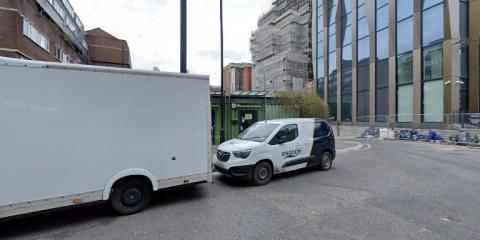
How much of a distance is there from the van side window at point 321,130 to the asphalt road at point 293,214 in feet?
5.53

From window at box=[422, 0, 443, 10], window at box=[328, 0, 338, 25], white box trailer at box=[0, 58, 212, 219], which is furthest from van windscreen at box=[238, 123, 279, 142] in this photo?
window at box=[328, 0, 338, 25]

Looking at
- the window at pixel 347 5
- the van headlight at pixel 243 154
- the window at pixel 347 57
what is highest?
the window at pixel 347 5

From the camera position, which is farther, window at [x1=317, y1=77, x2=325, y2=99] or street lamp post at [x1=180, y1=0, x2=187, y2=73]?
window at [x1=317, y1=77, x2=325, y2=99]

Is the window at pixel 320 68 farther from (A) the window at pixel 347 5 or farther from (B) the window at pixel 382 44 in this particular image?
(B) the window at pixel 382 44

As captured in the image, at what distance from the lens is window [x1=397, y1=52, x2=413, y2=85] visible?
79.2 ft

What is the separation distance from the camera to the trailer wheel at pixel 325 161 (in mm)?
8805

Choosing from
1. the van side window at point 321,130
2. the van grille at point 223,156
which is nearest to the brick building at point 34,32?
the van grille at point 223,156

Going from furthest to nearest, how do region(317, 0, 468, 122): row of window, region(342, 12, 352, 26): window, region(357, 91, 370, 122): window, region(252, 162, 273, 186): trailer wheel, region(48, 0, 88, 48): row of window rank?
region(342, 12, 352, 26): window → region(48, 0, 88, 48): row of window → region(357, 91, 370, 122): window → region(317, 0, 468, 122): row of window → region(252, 162, 273, 186): trailer wheel

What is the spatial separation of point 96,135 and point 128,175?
0.92 meters

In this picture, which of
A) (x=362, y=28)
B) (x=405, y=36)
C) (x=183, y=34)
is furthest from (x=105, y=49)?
(x=183, y=34)

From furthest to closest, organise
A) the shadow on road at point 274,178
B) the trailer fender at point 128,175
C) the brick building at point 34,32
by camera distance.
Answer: the brick building at point 34,32, the shadow on road at point 274,178, the trailer fender at point 128,175

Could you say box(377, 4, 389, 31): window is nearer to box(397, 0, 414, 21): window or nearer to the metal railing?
box(397, 0, 414, 21): window

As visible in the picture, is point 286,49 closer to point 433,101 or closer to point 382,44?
point 382,44

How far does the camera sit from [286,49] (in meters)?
Answer: 61.8
